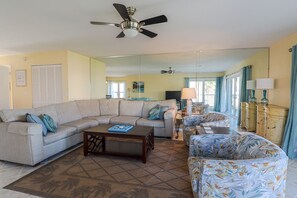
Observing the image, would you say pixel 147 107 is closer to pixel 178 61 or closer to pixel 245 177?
pixel 178 61

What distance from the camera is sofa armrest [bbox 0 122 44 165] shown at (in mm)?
2480

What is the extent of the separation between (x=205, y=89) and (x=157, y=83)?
1.91m

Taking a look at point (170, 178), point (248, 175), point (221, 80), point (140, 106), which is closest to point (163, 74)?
point (140, 106)

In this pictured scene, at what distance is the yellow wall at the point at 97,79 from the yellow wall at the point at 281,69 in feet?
17.5

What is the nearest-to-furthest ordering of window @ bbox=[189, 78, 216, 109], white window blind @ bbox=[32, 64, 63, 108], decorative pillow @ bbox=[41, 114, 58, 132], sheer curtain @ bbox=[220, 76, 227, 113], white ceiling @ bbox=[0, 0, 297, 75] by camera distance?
1. white ceiling @ bbox=[0, 0, 297, 75]
2. decorative pillow @ bbox=[41, 114, 58, 132]
3. white window blind @ bbox=[32, 64, 63, 108]
4. window @ bbox=[189, 78, 216, 109]
5. sheer curtain @ bbox=[220, 76, 227, 113]

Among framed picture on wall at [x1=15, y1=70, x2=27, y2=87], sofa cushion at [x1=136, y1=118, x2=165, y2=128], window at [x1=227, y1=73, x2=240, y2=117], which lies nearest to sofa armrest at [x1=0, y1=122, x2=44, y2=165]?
sofa cushion at [x1=136, y1=118, x2=165, y2=128]

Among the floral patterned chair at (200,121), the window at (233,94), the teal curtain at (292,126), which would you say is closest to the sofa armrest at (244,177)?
the floral patterned chair at (200,121)

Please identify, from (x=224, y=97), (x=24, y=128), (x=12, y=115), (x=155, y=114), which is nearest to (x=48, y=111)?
(x=12, y=115)

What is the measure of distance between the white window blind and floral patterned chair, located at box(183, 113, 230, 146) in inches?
154

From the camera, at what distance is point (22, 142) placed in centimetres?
250

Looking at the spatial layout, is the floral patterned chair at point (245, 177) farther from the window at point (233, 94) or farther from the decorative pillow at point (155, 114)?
the window at point (233, 94)

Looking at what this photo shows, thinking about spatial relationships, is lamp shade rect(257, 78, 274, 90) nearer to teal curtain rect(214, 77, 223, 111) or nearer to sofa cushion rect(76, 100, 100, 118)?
teal curtain rect(214, 77, 223, 111)

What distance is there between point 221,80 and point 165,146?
5.34 metres

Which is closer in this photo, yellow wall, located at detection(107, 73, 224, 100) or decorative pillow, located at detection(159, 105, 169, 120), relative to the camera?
decorative pillow, located at detection(159, 105, 169, 120)
